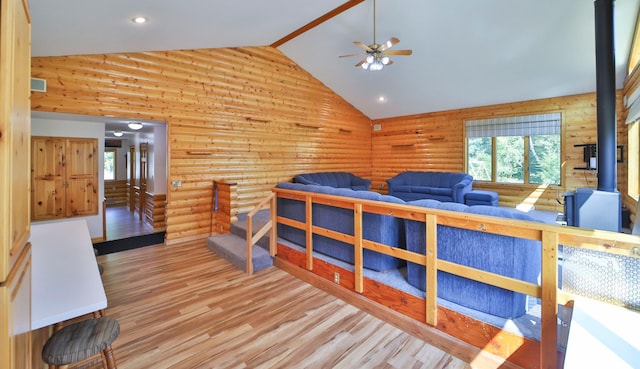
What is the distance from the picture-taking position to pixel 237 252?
4.19 meters

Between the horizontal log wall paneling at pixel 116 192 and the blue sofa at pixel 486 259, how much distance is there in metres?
10.3

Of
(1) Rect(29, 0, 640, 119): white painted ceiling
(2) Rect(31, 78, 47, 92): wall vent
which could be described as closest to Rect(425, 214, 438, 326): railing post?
(1) Rect(29, 0, 640, 119): white painted ceiling

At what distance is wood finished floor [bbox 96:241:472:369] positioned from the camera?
220 cm

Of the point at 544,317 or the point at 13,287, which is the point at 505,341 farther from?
the point at 13,287

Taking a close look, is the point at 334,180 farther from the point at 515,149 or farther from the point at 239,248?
the point at 515,149

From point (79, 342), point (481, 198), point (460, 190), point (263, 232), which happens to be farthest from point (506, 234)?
point (460, 190)

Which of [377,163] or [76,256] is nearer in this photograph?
[76,256]

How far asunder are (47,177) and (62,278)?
441cm

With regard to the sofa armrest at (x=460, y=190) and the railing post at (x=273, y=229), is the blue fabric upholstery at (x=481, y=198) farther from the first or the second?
the railing post at (x=273, y=229)

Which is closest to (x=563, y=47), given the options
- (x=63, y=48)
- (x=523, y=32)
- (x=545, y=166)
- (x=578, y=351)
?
(x=523, y=32)

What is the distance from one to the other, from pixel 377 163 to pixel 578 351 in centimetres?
853

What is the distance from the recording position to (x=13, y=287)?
2.64 feet

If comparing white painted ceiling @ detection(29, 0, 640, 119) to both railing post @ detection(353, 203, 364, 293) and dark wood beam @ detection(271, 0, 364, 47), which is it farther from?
railing post @ detection(353, 203, 364, 293)

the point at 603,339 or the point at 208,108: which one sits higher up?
the point at 208,108
